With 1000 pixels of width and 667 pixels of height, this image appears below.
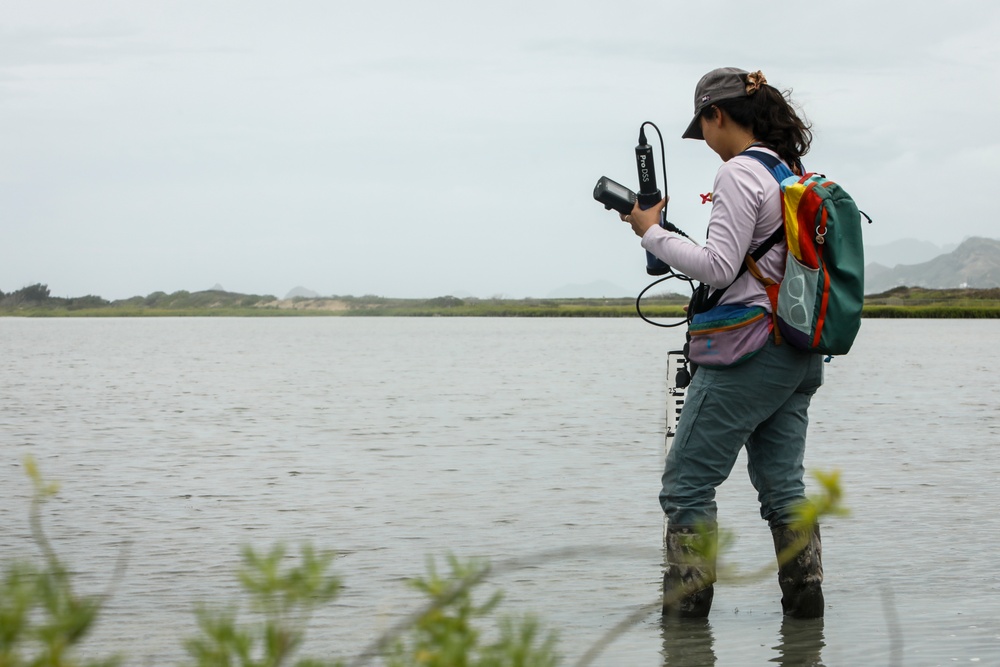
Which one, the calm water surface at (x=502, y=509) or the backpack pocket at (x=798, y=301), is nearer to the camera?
the backpack pocket at (x=798, y=301)

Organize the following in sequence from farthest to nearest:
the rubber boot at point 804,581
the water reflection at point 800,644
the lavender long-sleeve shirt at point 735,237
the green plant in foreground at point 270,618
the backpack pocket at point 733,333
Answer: the rubber boot at point 804,581 < the water reflection at point 800,644 < the backpack pocket at point 733,333 < the lavender long-sleeve shirt at point 735,237 < the green plant in foreground at point 270,618

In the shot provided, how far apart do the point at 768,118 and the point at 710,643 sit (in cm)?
219

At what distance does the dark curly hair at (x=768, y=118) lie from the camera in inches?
185

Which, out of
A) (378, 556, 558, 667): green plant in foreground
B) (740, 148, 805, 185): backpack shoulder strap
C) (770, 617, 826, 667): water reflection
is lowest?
(770, 617, 826, 667): water reflection

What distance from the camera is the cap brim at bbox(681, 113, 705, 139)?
15.7 feet

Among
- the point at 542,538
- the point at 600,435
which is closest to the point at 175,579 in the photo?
the point at 542,538

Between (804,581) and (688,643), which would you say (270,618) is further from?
(804,581)

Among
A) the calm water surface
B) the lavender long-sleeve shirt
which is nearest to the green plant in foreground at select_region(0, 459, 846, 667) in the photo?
the calm water surface

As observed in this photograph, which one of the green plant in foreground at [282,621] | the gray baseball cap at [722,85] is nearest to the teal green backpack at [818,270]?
the gray baseball cap at [722,85]

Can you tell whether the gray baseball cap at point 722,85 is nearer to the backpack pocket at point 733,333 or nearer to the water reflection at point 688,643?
the backpack pocket at point 733,333

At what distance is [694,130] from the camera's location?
4.87 m

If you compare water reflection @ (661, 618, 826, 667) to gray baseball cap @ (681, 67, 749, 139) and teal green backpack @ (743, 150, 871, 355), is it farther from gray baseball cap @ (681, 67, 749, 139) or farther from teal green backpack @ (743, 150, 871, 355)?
gray baseball cap @ (681, 67, 749, 139)

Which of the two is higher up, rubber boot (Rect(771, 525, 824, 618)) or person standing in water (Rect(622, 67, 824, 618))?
person standing in water (Rect(622, 67, 824, 618))

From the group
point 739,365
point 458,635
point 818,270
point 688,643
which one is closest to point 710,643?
point 688,643
